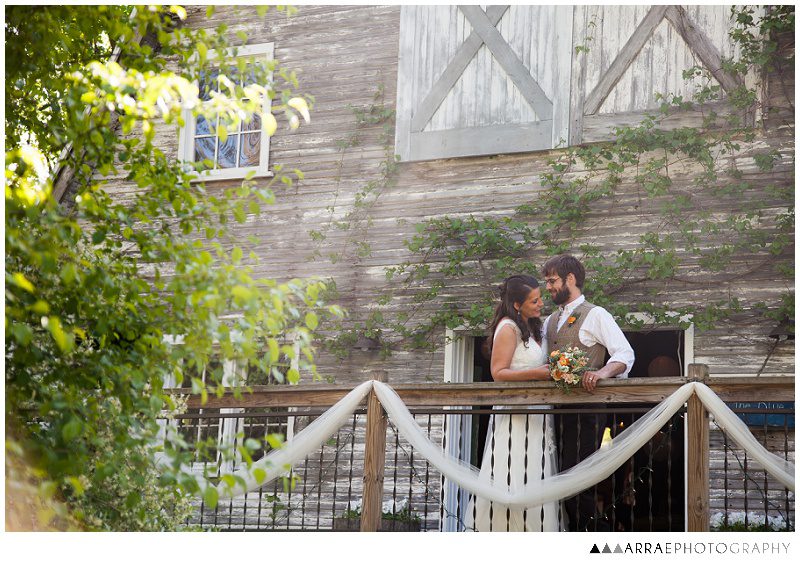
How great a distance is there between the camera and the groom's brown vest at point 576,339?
581cm

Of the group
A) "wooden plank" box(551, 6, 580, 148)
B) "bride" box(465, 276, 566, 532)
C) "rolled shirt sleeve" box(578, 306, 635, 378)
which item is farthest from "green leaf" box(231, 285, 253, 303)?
"wooden plank" box(551, 6, 580, 148)

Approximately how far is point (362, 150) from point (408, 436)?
345cm

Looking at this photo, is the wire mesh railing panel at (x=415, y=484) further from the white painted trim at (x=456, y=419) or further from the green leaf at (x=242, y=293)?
the green leaf at (x=242, y=293)

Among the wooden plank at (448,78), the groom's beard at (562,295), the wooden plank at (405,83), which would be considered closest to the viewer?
the groom's beard at (562,295)

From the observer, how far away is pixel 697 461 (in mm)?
5148

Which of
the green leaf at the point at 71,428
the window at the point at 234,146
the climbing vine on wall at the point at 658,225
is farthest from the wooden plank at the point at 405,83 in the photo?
the green leaf at the point at 71,428

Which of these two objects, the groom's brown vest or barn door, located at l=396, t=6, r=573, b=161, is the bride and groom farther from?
barn door, located at l=396, t=6, r=573, b=161

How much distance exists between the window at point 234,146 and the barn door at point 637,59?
106 inches

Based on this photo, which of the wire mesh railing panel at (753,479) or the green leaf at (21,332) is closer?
the green leaf at (21,332)

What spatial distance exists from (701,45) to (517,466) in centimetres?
362

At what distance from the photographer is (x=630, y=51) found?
24.9 feet

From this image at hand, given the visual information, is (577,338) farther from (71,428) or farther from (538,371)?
(71,428)
